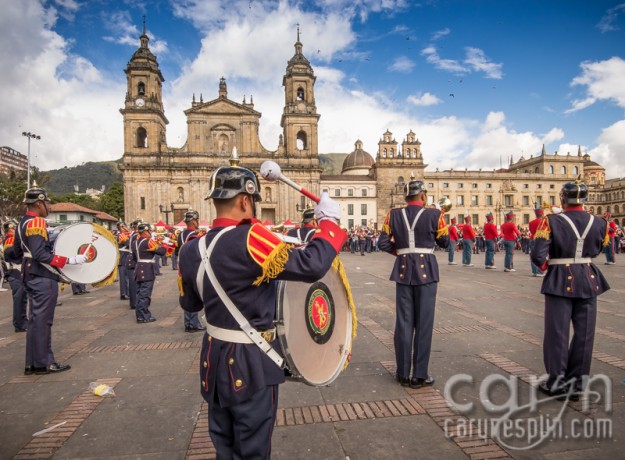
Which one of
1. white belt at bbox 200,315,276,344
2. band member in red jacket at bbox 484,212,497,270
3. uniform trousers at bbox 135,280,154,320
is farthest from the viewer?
band member in red jacket at bbox 484,212,497,270

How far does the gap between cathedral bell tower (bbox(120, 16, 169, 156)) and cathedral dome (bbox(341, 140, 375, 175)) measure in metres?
34.6

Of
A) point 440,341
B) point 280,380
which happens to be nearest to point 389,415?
point 280,380

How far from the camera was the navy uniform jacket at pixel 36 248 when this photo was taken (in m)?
4.64

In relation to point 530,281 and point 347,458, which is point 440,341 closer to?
point 347,458

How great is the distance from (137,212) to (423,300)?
5359 cm

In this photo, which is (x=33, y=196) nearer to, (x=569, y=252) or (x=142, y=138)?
(x=569, y=252)

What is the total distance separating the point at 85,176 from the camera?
16600 centimetres

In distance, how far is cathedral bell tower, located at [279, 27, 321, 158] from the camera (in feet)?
181

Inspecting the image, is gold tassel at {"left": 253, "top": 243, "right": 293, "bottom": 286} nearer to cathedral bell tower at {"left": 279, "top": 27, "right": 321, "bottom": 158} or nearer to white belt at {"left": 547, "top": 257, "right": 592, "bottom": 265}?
white belt at {"left": 547, "top": 257, "right": 592, "bottom": 265}

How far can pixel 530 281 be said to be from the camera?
11750mm

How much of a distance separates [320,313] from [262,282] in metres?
0.59

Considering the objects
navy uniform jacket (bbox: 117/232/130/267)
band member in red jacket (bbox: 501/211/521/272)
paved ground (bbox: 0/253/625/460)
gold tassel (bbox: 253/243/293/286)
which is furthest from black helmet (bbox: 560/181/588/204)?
band member in red jacket (bbox: 501/211/521/272)

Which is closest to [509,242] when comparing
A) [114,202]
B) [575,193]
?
[575,193]

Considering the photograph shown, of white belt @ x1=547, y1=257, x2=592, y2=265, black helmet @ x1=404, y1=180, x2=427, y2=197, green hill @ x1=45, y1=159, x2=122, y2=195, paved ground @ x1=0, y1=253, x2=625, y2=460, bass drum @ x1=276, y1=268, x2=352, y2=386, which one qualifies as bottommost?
paved ground @ x1=0, y1=253, x2=625, y2=460
